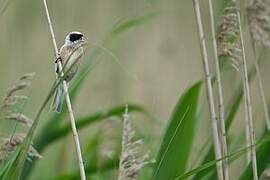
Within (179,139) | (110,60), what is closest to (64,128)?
(179,139)

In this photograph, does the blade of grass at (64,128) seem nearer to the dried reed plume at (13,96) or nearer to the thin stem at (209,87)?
the thin stem at (209,87)

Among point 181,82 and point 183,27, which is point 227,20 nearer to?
point 181,82

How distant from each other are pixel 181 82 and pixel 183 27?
1.91 feet

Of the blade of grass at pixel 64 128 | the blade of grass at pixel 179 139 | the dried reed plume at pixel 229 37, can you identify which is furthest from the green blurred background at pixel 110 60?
the dried reed plume at pixel 229 37

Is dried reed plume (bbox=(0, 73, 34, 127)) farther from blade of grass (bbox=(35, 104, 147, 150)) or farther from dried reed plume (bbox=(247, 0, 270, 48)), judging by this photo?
blade of grass (bbox=(35, 104, 147, 150))

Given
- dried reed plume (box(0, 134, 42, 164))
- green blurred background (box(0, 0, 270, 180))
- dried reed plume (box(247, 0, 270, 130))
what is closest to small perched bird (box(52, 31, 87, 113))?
dried reed plume (box(0, 134, 42, 164))

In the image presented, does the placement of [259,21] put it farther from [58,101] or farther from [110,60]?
[110,60]

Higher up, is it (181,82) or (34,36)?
(34,36)

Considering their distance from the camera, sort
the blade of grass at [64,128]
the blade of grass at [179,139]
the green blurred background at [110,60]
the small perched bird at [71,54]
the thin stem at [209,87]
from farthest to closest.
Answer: the green blurred background at [110,60] → the blade of grass at [64,128] → the blade of grass at [179,139] → the thin stem at [209,87] → the small perched bird at [71,54]

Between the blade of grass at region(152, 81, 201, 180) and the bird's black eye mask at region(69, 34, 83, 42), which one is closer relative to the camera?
the bird's black eye mask at region(69, 34, 83, 42)

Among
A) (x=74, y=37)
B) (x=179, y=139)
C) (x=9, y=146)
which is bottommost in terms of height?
(x=179, y=139)

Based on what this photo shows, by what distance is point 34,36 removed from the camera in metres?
4.72

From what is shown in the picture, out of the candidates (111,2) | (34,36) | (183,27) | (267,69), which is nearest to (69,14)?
(34,36)

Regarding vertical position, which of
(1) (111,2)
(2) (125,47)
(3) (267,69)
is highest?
(1) (111,2)
